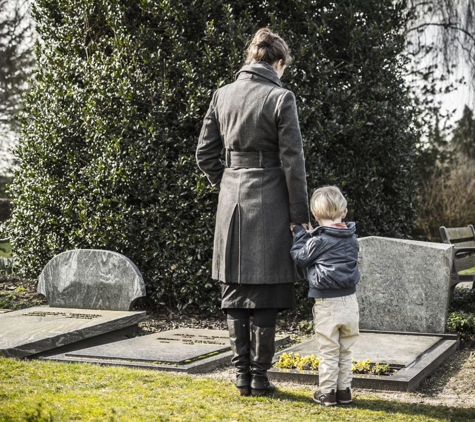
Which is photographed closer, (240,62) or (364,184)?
(240,62)

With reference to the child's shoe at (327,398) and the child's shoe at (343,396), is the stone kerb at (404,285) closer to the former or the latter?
the child's shoe at (343,396)

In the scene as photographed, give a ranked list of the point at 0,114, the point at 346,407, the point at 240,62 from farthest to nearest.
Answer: the point at 0,114 → the point at 240,62 → the point at 346,407

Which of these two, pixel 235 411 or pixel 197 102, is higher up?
pixel 197 102

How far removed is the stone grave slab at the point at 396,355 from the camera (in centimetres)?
487

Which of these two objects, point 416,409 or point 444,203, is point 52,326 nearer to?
point 416,409

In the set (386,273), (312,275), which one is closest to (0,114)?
(386,273)

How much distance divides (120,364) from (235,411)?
1.64 m

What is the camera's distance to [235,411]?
4.07 m

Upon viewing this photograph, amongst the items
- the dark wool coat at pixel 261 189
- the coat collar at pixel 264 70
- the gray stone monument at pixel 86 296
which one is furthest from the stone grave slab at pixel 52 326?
the coat collar at pixel 264 70

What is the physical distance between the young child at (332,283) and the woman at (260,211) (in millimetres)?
A: 125

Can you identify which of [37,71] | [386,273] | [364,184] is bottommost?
[386,273]

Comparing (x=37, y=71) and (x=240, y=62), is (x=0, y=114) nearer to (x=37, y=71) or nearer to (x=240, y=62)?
(x=37, y=71)

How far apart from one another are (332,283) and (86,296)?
389 cm

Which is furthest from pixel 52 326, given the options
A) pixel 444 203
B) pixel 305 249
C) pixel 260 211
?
pixel 444 203
